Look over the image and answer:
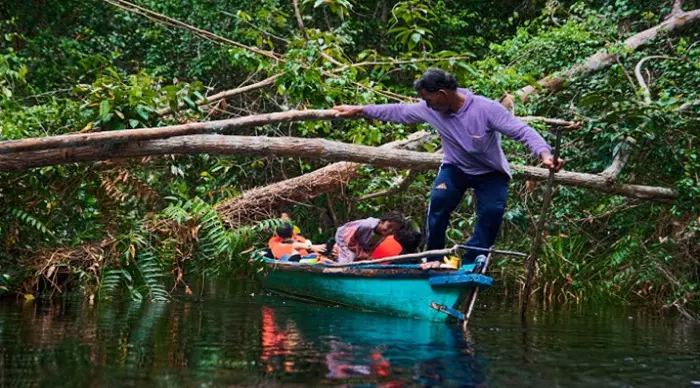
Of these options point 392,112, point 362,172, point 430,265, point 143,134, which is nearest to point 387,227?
point 430,265

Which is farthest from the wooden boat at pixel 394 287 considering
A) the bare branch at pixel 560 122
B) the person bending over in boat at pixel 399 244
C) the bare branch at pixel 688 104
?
the bare branch at pixel 688 104

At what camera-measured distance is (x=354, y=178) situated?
30.4 feet

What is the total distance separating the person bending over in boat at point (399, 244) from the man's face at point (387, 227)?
5 cm

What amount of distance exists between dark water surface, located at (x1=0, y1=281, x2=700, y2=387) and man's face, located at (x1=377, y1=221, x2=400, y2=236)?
75 centimetres

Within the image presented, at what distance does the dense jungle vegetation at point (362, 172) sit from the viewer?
7.27 m

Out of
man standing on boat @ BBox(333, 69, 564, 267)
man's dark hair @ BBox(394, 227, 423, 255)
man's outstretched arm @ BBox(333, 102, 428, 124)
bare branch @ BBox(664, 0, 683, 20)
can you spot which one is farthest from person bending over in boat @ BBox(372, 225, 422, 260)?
bare branch @ BBox(664, 0, 683, 20)

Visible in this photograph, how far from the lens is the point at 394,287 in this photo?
6.83 meters

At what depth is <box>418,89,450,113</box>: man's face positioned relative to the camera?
597 cm

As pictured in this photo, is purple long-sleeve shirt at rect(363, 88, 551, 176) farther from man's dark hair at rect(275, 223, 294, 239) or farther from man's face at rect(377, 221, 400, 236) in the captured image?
man's dark hair at rect(275, 223, 294, 239)

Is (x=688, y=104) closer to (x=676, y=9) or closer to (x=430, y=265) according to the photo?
(x=676, y=9)

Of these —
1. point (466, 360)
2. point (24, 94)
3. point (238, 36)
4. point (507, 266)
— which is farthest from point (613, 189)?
point (238, 36)

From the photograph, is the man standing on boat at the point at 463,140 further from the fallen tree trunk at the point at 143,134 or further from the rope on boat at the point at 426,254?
the fallen tree trunk at the point at 143,134

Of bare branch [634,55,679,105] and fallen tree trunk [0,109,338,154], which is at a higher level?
bare branch [634,55,679,105]

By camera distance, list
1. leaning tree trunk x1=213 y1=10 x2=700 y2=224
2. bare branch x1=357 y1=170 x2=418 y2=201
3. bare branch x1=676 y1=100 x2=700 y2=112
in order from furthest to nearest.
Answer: bare branch x1=357 y1=170 x2=418 y2=201 < leaning tree trunk x1=213 y1=10 x2=700 y2=224 < bare branch x1=676 y1=100 x2=700 y2=112
